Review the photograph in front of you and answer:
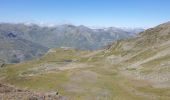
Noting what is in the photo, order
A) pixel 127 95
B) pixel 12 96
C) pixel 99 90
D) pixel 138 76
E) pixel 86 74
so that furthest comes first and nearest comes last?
1. pixel 138 76
2. pixel 86 74
3. pixel 99 90
4. pixel 127 95
5. pixel 12 96

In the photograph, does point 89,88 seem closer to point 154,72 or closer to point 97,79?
point 97,79

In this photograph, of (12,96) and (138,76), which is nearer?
(12,96)

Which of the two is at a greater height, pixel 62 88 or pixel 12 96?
pixel 12 96

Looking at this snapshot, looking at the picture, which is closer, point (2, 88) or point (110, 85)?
point (2, 88)

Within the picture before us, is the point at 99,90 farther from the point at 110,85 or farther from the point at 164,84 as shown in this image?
the point at 164,84

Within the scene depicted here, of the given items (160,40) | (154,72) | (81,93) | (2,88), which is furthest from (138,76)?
(160,40)

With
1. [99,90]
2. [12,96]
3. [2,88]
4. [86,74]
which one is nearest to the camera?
[12,96]

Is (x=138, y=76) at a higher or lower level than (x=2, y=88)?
lower

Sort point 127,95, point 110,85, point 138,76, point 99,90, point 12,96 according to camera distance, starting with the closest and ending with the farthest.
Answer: point 12,96, point 127,95, point 99,90, point 110,85, point 138,76

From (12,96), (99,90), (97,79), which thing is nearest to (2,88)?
(12,96)
